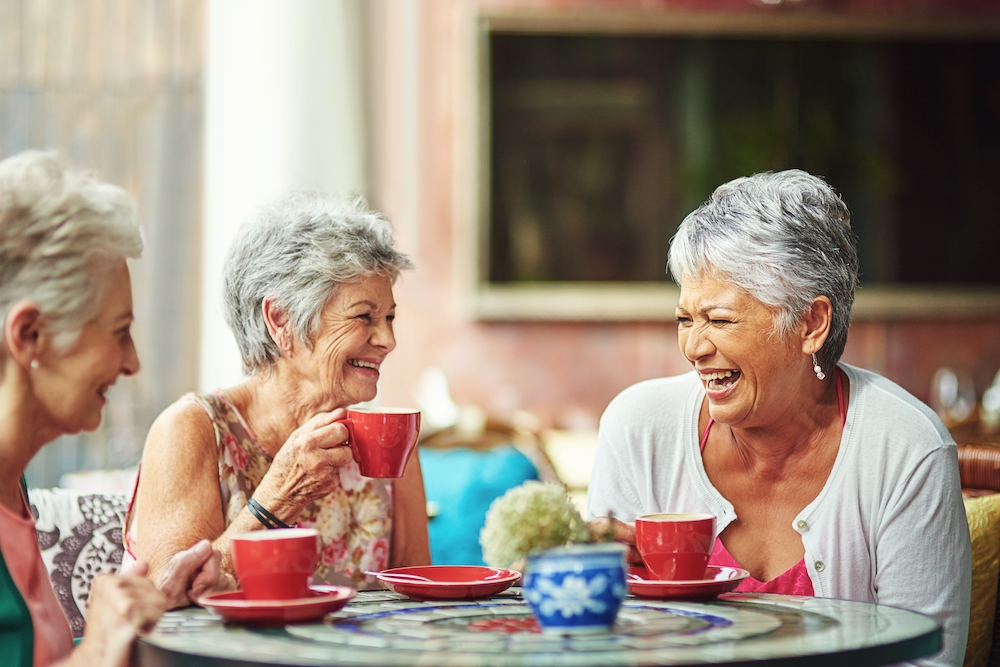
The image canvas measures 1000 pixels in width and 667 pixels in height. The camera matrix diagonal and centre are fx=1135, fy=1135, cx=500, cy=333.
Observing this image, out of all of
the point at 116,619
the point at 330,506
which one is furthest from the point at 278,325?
the point at 116,619

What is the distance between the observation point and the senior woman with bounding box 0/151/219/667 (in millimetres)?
1326

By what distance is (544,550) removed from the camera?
132cm

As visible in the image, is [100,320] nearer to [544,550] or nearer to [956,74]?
[544,550]

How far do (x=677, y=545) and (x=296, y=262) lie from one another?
0.89 meters

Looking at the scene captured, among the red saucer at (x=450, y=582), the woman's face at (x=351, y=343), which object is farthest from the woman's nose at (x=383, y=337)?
the red saucer at (x=450, y=582)

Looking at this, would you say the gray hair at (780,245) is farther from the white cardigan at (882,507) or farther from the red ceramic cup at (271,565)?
the red ceramic cup at (271,565)

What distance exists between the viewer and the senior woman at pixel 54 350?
1.33 metres

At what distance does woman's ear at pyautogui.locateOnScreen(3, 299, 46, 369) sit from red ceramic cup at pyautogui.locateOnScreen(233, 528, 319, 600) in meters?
0.33

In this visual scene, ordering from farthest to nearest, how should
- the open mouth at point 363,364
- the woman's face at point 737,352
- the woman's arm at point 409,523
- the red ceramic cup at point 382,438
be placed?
the woman's arm at point 409,523, the open mouth at point 363,364, the woman's face at point 737,352, the red ceramic cup at point 382,438

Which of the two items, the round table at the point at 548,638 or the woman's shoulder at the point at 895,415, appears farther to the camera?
the woman's shoulder at the point at 895,415

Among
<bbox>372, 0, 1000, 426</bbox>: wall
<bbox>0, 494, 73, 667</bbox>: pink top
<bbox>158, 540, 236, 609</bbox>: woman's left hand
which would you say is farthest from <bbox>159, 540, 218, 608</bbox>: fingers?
<bbox>372, 0, 1000, 426</bbox>: wall

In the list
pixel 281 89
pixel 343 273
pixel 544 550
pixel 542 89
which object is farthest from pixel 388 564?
pixel 542 89

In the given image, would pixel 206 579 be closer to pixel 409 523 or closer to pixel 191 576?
pixel 191 576

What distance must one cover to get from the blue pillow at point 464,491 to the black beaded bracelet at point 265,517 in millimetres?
1036
